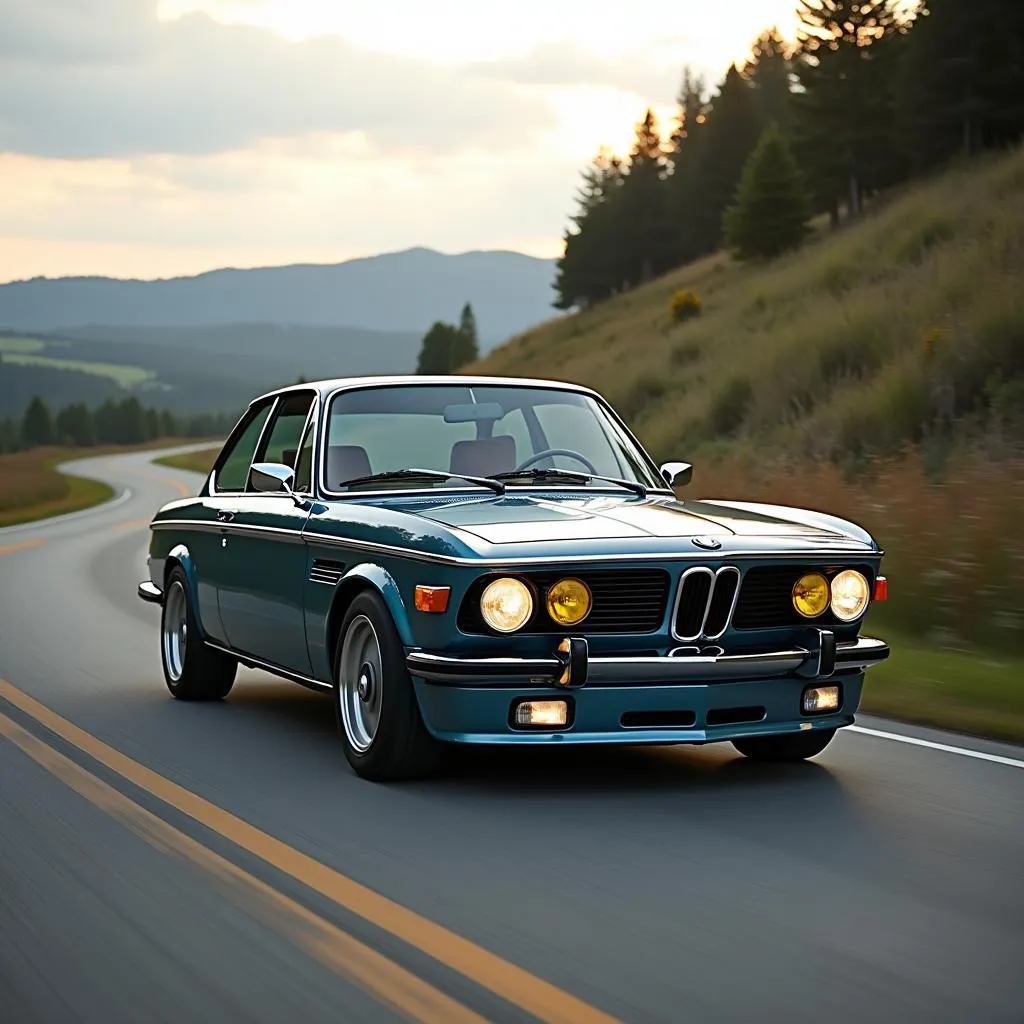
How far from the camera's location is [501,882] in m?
5.12

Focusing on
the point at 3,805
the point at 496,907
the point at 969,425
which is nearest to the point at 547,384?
the point at 3,805

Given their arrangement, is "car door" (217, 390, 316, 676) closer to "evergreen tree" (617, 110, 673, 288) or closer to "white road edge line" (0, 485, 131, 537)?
"white road edge line" (0, 485, 131, 537)

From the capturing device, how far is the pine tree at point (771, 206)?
6041 cm

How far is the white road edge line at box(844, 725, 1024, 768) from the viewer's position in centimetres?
728

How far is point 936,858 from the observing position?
17.9 feet

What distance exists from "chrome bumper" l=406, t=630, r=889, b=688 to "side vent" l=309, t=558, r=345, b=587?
0.82m

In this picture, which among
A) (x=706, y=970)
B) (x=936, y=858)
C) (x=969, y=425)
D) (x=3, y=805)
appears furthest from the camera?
(x=969, y=425)

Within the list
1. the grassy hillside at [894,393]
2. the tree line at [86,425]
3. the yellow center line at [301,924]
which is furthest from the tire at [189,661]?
the tree line at [86,425]

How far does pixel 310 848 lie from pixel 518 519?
1.64 meters

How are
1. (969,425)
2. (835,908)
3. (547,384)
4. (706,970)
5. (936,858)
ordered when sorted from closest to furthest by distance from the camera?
(706,970), (835,908), (936,858), (547,384), (969,425)

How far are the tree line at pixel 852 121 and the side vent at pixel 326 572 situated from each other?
42006 millimetres

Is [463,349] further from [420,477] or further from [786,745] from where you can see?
[786,745]

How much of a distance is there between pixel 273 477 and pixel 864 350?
20041 mm

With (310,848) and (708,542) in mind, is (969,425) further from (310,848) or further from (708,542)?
(310,848)
